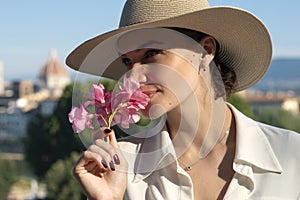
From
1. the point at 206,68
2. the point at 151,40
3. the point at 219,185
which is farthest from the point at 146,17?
the point at 219,185

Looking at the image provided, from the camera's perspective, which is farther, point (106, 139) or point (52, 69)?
point (52, 69)

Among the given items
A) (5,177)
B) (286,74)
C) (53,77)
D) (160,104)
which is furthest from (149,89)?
(286,74)

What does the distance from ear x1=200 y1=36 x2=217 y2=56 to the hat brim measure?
11 mm

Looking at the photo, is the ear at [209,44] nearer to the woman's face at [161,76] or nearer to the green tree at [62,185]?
the woman's face at [161,76]

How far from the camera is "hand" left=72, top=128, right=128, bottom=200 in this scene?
3.99ft

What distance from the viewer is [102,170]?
1238 mm

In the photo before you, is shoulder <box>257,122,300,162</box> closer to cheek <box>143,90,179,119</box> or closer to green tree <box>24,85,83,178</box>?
cheek <box>143,90,179,119</box>

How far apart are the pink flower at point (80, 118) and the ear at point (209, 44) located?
11.0 inches

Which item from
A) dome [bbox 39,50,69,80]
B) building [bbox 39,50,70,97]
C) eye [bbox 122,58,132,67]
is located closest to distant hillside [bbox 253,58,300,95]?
dome [bbox 39,50,69,80]

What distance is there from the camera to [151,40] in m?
1.33

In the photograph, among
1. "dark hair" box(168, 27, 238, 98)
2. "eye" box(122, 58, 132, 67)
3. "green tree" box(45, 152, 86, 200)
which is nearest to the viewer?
"eye" box(122, 58, 132, 67)

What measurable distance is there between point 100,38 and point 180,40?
0.52 ft

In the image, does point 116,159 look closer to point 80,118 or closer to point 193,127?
point 80,118

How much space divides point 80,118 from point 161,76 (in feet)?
0.51
